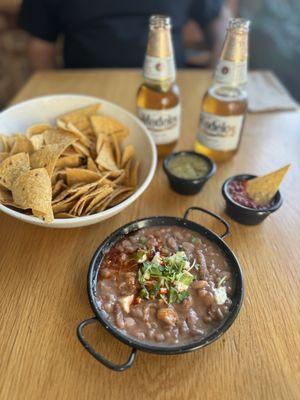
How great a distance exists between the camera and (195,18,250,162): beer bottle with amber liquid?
1.09m

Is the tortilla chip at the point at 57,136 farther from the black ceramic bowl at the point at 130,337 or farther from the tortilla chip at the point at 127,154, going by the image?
the black ceramic bowl at the point at 130,337

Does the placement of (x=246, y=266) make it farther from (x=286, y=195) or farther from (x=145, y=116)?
(x=145, y=116)

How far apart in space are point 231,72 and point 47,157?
62 cm

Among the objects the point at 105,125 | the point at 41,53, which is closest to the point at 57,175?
the point at 105,125

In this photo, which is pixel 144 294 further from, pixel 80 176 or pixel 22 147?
pixel 22 147

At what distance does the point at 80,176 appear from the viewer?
1006 mm

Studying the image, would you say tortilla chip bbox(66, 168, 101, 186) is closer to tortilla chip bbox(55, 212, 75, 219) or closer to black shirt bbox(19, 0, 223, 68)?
tortilla chip bbox(55, 212, 75, 219)

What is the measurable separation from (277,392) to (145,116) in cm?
87

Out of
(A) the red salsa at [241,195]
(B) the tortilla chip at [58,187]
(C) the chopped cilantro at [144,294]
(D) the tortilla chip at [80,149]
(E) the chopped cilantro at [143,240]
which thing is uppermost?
(D) the tortilla chip at [80,149]

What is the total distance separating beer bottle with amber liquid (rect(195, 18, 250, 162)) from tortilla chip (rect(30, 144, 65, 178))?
0.51 m

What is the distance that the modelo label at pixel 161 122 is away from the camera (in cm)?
121

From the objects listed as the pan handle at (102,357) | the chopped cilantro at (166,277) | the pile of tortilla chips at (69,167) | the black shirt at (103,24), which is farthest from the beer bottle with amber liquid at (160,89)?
the black shirt at (103,24)

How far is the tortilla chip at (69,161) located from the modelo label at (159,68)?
363mm

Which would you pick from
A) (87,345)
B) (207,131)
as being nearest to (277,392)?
(87,345)
